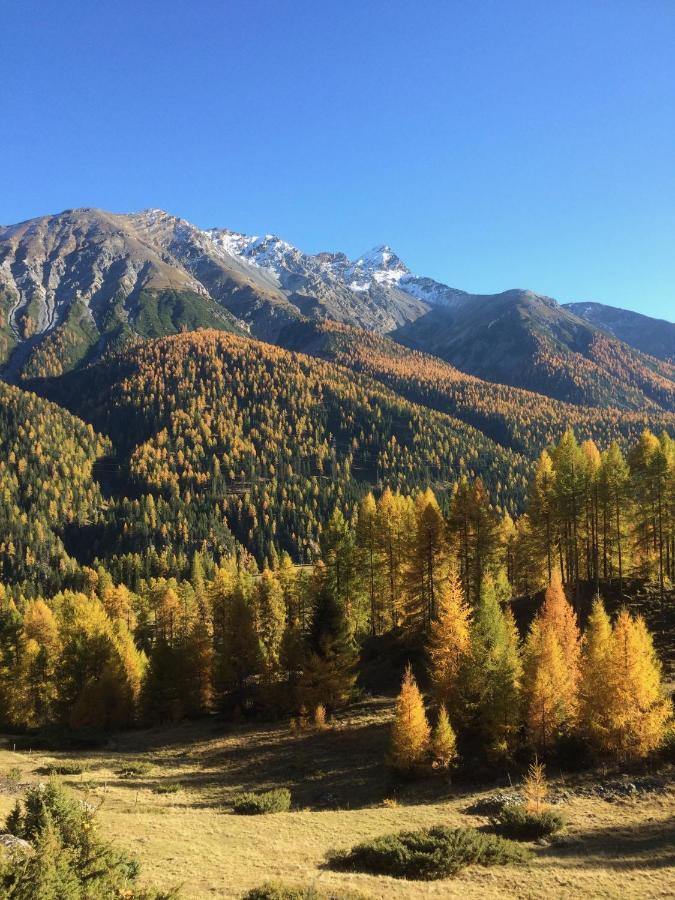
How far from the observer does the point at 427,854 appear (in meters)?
23.3

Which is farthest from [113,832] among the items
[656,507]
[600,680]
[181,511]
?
[181,511]

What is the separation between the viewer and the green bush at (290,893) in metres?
17.7

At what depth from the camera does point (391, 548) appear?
195 feet

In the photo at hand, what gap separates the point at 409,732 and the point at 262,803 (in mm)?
10544

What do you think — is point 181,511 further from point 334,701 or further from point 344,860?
point 344,860

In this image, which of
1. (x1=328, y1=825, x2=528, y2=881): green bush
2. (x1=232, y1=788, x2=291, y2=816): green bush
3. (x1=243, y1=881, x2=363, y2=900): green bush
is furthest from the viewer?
(x1=232, y1=788, x2=291, y2=816): green bush

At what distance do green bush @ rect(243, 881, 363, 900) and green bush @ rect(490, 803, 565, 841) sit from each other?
12.5 meters

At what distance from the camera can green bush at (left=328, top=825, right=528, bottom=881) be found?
906 inches

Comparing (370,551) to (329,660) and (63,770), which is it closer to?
(329,660)

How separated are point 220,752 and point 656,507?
49177 mm

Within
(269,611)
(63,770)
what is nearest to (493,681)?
(63,770)

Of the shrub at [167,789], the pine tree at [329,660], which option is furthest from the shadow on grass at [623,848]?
the shrub at [167,789]

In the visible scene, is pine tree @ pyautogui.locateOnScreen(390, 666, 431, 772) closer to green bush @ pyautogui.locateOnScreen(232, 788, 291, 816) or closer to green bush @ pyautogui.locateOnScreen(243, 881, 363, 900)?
green bush @ pyautogui.locateOnScreen(232, 788, 291, 816)

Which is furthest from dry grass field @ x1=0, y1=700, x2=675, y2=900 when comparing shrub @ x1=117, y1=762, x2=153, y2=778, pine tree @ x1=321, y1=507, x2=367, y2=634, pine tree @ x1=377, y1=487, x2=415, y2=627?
pine tree @ x1=377, y1=487, x2=415, y2=627
